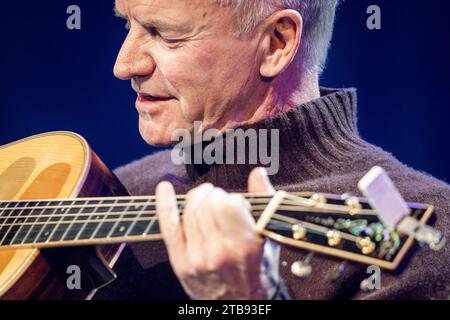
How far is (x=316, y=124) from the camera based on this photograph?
1.67 meters

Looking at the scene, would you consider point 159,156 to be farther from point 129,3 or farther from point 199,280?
point 199,280

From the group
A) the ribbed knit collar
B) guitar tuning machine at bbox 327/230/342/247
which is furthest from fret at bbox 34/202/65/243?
guitar tuning machine at bbox 327/230/342/247

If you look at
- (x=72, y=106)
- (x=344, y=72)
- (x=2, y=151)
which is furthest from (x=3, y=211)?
(x=344, y=72)

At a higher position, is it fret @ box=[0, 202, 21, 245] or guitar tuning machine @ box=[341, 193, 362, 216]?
guitar tuning machine @ box=[341, 193, 362, 216]

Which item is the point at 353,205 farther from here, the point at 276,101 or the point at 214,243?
the point at 276,101

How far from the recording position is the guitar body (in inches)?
52.6

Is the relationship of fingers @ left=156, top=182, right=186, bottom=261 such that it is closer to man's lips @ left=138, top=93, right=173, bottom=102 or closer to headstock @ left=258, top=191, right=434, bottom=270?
headstock @ left=258, top=191, right=434, bottom=270

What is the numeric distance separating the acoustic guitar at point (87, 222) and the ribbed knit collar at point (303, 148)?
0.98ft

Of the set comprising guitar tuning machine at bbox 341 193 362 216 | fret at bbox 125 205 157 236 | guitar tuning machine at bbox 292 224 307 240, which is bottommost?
fret at bbox 125 205 157 236

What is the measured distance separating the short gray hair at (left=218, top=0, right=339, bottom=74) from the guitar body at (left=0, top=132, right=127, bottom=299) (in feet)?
1.72
